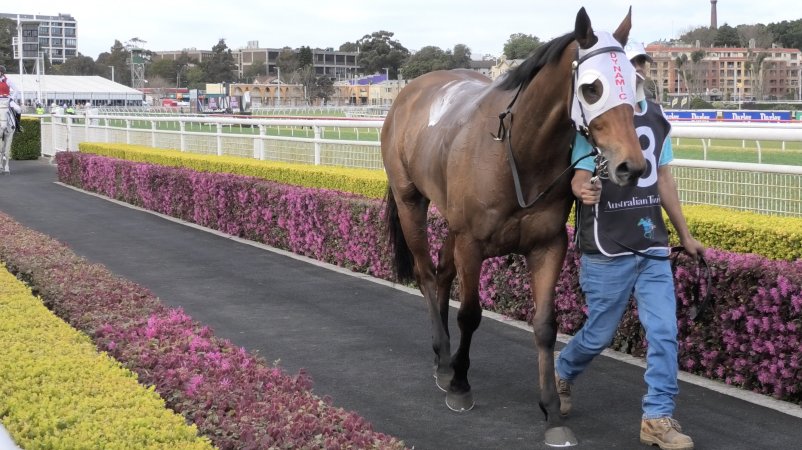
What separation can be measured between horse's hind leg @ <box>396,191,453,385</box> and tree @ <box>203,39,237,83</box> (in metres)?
119

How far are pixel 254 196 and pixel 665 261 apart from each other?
23.0 feet

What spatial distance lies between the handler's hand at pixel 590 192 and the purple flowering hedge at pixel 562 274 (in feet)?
3.92

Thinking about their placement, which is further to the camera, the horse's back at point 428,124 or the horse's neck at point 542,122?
the horse's back at point 428,124

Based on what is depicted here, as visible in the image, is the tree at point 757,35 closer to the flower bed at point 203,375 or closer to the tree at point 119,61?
the tree at point 119,61

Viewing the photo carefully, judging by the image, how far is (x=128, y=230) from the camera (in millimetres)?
11773

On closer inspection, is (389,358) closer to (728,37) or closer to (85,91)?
(85,91)

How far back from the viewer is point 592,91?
3.63 metres

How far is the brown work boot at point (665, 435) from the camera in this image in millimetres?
3961

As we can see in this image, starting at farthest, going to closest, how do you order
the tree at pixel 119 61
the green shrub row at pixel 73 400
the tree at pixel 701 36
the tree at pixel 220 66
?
the tree at pixel 119 61 → the tree at pixel 220 66 → the tree at pixel 701 36 → the green shrub row at pixel 73 400

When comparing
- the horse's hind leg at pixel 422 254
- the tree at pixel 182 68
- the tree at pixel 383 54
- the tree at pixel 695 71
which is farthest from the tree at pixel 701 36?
the horse's hind leg at pixel 422 254

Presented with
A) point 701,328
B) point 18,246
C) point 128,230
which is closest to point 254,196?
point 128,230

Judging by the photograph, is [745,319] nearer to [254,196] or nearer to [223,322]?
[223,322]

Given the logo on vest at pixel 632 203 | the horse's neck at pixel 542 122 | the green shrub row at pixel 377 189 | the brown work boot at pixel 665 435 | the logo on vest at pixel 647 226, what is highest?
the horse's neck at pixel 542 122

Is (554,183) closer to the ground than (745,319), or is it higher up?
higher up
